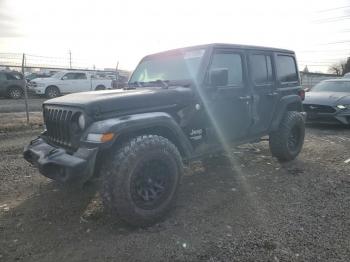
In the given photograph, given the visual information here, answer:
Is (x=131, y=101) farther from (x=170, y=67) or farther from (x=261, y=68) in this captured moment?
(x=261, y=68)

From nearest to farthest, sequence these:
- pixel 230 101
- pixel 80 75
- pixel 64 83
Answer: pixel 230 101, pixel 64 83, pixel 80 75

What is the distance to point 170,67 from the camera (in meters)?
4.96

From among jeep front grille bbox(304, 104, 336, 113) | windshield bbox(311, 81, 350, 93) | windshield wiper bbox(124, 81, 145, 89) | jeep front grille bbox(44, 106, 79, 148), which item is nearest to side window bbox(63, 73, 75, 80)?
windshield bbox(311, 81, 350, 93)

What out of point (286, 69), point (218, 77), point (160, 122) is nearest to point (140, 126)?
point (160, 122)

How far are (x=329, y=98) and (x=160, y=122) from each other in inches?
307

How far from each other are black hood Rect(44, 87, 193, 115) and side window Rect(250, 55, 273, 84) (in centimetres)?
150

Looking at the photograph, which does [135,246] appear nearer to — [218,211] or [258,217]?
[218,211]

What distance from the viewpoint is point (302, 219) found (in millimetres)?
3910

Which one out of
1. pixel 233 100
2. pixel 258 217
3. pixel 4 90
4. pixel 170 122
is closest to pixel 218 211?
pixel 258 217

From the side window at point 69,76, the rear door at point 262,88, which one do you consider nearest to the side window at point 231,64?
the rear door at point 262,88

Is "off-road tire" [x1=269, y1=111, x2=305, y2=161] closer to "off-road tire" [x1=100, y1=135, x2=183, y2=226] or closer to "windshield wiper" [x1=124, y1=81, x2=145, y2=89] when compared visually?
"windshield wiper" [x1=124, y1=81, x2=145, y2=89]

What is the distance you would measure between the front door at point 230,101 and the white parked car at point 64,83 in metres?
16.8

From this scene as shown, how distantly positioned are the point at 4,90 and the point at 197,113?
1757 centimetres

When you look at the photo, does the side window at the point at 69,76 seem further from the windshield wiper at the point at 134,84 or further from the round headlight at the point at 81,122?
the round headlight at the point at 81,122
